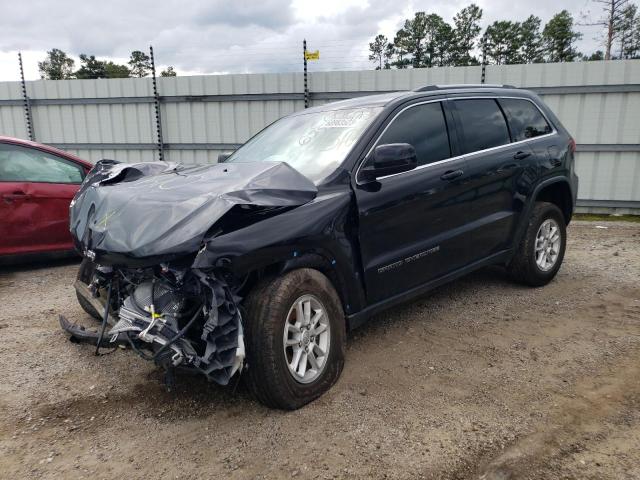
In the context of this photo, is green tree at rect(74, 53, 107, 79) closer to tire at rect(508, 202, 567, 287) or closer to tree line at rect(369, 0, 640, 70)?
tree line at rect(369, 0, 640, 70)

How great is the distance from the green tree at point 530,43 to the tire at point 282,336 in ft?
152

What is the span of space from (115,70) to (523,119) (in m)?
51.8

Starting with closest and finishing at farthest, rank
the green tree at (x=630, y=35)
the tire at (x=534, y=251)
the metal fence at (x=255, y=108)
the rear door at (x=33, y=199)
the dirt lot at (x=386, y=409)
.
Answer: the dirt lot at (x=386, y=409), the tire at (x=534, y=251), the rear door at (x=33, y=199), the metal fence at (x=255, y=108), the green tree at (x=630, y=35)

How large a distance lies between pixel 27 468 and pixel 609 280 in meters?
5.28

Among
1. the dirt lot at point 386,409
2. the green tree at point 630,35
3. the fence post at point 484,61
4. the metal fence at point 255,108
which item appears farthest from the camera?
the green tree at point 630,35

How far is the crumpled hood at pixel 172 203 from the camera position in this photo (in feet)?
8.50

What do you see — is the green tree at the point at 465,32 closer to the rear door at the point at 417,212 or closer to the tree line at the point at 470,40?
the tree line at the point at 470,40

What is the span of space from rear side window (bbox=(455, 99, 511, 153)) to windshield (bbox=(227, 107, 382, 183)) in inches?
36.9

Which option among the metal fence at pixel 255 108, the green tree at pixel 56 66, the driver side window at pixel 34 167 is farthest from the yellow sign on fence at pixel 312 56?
the green tree at pixel 56 66

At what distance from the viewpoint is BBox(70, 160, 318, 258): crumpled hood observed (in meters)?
2.59

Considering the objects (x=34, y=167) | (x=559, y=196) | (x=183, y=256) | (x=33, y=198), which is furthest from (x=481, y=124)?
(x=34, y=167)

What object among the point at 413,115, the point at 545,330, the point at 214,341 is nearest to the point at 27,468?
the point at 214,341

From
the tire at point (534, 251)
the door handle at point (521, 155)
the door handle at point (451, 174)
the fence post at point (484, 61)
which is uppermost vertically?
the fence post at point (484, 61)

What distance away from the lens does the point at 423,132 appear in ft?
12.6
